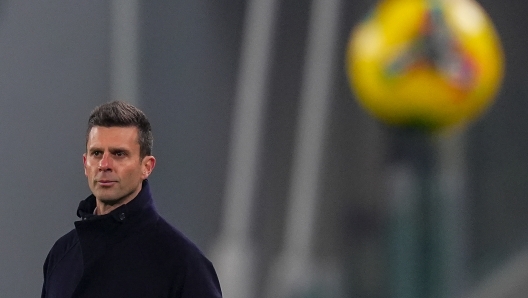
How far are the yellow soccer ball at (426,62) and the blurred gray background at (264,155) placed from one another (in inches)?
23.2

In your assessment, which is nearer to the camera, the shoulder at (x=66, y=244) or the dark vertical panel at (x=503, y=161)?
the shoulder at (x=66, y=244)

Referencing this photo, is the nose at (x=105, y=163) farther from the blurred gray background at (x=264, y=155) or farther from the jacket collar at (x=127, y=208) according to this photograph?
the blurred gray background at (x=264, y=155)

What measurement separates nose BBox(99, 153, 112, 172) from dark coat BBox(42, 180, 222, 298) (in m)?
0.05

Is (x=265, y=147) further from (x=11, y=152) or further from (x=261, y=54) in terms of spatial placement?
(x=11, y=152)

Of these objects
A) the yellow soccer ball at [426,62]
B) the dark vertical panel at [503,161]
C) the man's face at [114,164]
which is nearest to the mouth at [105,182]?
the man's face at [114,164]

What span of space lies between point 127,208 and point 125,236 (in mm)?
31

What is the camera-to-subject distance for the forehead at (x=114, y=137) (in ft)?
3.20

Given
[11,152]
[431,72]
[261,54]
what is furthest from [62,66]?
[431,72]

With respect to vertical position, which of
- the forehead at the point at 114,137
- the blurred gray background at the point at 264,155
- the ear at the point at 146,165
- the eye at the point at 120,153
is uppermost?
the forehead at the point at 114,137

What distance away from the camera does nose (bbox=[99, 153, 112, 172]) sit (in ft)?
3.13

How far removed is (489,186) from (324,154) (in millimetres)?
465

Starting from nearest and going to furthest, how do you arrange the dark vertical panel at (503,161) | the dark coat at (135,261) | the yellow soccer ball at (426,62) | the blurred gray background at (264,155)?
the dark coat at (135,261) < the yellow soccer ball at (426,62) < the blurred gray background at (264,155) < the dark vertical panel at (503,161)

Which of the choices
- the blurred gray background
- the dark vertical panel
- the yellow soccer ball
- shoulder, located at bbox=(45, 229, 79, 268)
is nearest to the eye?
shoulder, located at bbox=(45, 229, 79, 268)

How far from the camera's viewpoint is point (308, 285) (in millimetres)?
2490
